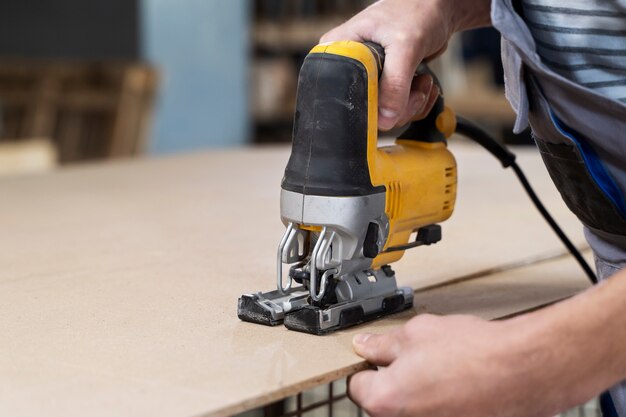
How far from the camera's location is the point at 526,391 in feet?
2.40

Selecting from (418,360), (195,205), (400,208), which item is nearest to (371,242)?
(400,208)

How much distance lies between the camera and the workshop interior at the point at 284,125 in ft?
2.91

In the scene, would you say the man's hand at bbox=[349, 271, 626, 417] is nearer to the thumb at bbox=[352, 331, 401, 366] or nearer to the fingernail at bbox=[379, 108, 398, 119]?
the thumb at bbox=[352, 331, 401, 366]

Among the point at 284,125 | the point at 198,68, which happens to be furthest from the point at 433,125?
the point at 284,125

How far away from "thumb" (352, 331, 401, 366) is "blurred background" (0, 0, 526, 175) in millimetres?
2197

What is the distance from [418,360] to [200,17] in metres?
3.47

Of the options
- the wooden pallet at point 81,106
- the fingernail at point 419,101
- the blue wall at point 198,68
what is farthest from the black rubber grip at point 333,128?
the blue wall at point 198,68

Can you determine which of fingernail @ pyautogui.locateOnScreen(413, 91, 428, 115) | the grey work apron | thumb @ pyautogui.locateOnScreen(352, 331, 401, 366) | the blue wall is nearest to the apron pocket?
the grey work apron

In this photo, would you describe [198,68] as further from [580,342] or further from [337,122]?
[580,342]

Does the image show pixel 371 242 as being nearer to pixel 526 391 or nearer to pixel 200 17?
pixel 526 391

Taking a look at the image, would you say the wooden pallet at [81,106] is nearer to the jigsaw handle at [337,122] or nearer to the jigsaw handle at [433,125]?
the jigsaw handle at [433,125]

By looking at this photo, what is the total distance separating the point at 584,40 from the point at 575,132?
0.09 m

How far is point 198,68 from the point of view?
4102 mm

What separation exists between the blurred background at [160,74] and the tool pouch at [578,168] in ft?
7.08
